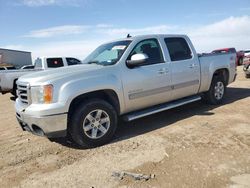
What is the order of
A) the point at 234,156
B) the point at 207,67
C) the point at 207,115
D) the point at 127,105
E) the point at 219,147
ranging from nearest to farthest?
the point at 234,156 < the point at 219,147 < the point at 127,105 < the point at 207,115 < the point at 207,67

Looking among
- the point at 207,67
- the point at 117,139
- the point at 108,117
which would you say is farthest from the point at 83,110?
the point at 207,67

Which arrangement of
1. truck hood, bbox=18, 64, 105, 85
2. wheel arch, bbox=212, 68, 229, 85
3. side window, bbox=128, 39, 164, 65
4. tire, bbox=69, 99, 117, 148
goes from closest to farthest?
truck hood, bbox=18, 64, 105, 85
tire, bbox=69, 99, 117, 148
side window, bbox=128, 39, 164, 65
wheel arch, bbox=212, 68, 229, 85

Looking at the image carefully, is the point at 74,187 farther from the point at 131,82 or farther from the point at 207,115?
the point at 207,115

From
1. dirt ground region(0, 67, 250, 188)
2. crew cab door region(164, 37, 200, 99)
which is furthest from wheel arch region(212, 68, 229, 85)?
dirt ground region(0, 67, 250, 188)

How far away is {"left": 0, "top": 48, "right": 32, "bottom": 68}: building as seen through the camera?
4297 centimetres

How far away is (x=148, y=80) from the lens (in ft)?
18.0

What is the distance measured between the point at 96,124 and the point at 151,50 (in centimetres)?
207

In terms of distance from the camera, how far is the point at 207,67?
688 cm

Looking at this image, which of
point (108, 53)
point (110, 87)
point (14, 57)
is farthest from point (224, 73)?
point (14, 57)

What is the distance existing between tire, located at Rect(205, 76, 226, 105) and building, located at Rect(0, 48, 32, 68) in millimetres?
38274

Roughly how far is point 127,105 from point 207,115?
2140 millimetres

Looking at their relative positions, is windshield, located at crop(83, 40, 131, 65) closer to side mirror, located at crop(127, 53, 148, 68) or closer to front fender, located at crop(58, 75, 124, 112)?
side mirror, located at crop(127, 53, 148, 68)

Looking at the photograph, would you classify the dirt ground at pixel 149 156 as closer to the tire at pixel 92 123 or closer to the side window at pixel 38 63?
the tire at pixel 92 123

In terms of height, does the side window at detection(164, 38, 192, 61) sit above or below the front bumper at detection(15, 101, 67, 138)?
above
